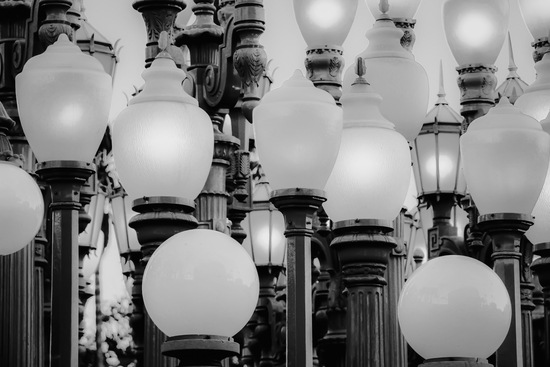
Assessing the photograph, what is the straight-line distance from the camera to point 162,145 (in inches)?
283

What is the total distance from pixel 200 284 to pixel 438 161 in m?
6.48

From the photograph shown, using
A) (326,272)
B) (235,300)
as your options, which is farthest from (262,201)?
(235,300)

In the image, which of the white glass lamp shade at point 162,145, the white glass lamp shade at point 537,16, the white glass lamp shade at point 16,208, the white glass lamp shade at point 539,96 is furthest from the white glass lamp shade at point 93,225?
the white glass lamp shade at point 162,145

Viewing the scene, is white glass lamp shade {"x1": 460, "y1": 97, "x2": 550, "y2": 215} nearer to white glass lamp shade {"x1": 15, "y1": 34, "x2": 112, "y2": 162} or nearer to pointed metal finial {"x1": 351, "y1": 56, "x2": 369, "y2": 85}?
pointed metal finial {"x1": 351, "y1": 56, "x2": 369, "y2": 85}

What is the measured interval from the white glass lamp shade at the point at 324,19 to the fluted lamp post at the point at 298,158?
188 cm

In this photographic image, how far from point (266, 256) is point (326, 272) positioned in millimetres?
2014

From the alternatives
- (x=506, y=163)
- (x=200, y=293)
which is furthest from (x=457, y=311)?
(x=200, y=293)

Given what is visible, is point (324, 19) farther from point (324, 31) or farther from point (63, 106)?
point (63, 106)

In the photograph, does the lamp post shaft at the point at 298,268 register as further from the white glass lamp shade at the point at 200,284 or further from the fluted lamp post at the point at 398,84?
the fluted lamp post at the point at 398,84

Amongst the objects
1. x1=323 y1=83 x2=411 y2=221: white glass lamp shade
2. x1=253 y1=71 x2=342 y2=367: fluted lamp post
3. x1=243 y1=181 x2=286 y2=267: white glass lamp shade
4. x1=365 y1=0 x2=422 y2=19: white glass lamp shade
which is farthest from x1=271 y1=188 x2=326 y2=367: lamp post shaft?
x1=243 y1=181 x2=286 y2=267: white glass lamp shade

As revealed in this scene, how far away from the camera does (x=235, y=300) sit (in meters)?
6.41

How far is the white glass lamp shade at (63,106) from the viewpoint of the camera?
24.2 feet

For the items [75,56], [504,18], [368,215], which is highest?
[504,18]

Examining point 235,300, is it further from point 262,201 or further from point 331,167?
point 262,201
